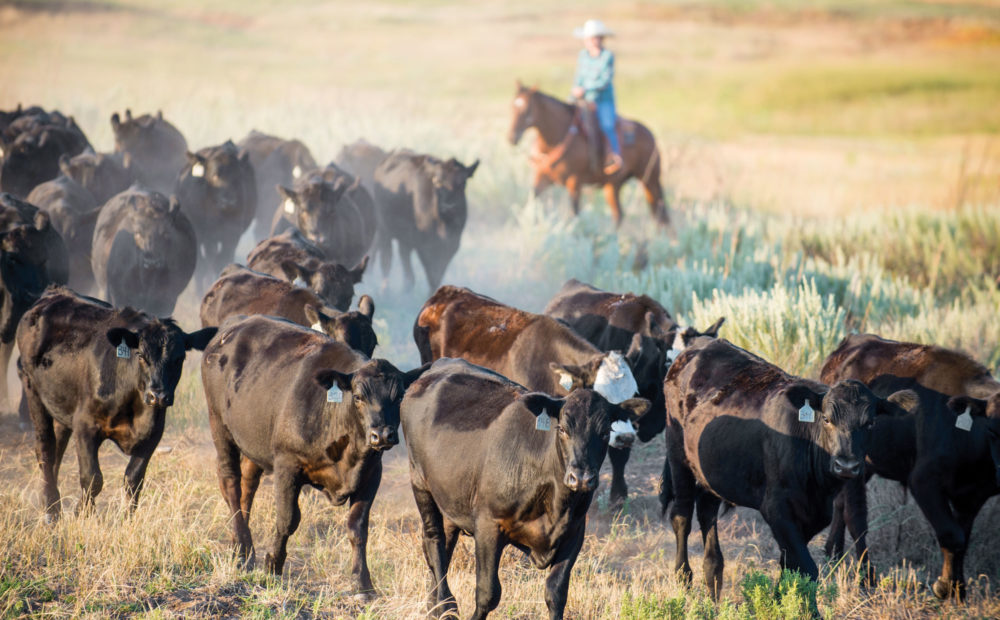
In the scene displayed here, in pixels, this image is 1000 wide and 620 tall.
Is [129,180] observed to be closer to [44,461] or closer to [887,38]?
[44,461]

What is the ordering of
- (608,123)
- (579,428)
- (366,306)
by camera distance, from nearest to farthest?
(579,428) < (366,306) < (608,123)

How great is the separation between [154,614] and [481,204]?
Answer: 1629cm

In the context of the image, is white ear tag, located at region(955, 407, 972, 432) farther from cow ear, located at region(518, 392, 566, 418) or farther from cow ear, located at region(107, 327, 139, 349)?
cow ear, located at region(107, 327, 139, 349)

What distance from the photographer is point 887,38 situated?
176 feet

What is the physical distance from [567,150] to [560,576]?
566 inches

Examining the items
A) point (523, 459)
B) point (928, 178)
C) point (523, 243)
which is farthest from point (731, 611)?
point (928, 178)

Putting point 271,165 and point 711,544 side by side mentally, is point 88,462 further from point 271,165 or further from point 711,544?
point 271,165

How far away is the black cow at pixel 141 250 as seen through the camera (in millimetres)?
11383

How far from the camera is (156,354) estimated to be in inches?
290

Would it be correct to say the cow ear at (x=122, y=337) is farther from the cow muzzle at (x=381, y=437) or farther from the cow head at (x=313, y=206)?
the cow head at (x=313, y=206)

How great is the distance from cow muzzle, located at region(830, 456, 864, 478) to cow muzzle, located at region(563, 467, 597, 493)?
1663 millimetres

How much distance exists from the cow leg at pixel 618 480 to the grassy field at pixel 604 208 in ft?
0.35

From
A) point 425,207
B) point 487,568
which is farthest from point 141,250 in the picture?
point 487,568

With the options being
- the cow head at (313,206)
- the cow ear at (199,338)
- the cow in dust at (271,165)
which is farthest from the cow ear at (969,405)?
the cow in dust at (271,165)
